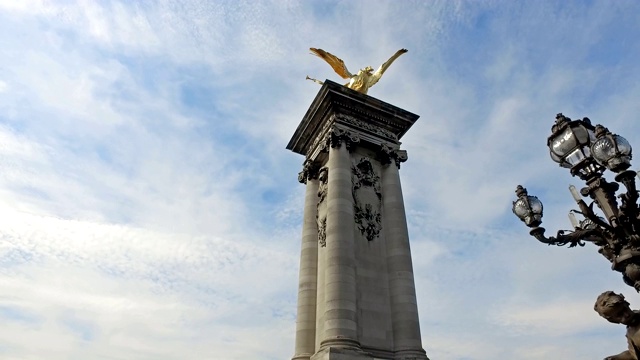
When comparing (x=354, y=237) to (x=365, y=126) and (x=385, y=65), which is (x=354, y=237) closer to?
(x=365, y=126)

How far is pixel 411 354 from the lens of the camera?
1579cm

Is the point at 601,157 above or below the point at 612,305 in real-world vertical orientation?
above

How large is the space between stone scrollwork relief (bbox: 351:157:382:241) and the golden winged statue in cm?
456

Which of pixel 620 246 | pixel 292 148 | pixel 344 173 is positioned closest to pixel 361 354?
pixel 344 173

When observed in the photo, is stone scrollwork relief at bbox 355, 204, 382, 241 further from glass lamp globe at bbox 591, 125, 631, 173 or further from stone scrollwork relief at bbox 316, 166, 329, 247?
glass lamp globe at bbox 591, 125, 631, 173

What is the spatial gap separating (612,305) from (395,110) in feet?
59.6

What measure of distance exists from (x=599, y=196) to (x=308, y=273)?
12466 millimetres

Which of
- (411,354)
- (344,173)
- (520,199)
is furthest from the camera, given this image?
(344,173)

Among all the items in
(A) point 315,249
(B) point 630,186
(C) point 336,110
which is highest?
(C) point 336,110

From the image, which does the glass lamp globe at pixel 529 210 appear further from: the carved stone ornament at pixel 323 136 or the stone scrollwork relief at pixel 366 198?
the carved stone ornament at pixel 323 136

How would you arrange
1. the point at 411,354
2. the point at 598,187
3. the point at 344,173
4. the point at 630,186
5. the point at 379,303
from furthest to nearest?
the point at 344,173 < the point at 379,303 < the point at 411,354 < the point at 598,187 < the point at 630,186

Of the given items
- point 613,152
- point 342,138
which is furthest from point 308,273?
point 613,152

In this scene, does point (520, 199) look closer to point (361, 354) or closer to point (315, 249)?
point (361, 354)

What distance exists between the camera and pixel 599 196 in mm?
8766
